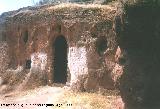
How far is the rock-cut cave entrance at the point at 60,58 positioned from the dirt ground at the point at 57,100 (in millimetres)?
2059

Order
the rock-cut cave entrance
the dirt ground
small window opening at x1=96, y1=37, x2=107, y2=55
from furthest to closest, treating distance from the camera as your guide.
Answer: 1. the rock-cut cave entrance
2. small window opening at x1=96, y1=37, x2=107, y2=55
3. the dirt ground

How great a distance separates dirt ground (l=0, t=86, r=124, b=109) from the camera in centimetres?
2366

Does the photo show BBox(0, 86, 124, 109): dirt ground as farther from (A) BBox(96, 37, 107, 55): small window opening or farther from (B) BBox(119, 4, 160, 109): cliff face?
(A) BBox(96, 37, 107, 55): small window opening

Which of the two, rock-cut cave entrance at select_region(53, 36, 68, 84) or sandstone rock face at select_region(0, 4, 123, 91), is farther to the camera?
rock-cut cave entrance at select_region(53, 36, 68, 84)

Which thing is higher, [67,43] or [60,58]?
[67,43]

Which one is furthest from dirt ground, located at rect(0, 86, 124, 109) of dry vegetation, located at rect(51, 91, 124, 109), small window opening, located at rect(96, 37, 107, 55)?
small window opening, located at rect(96, 37, 107, 55)

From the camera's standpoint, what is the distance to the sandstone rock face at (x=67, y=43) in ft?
87.4

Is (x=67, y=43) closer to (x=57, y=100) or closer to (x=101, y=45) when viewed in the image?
(x=101, y=45)

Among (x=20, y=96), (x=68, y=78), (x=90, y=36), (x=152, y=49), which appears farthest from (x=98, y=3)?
(x=152, y=49)

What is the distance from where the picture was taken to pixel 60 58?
3081 cm

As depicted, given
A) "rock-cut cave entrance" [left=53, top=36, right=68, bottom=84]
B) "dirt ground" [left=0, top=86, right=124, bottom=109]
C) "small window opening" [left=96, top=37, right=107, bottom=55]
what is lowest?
"dirt ground" [left=0, top=86, right=124, bottom=109]

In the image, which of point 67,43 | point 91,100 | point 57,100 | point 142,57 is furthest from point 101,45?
point 142,57

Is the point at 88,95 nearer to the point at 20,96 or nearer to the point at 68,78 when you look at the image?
the point at 68,78

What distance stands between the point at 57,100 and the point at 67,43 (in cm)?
544
